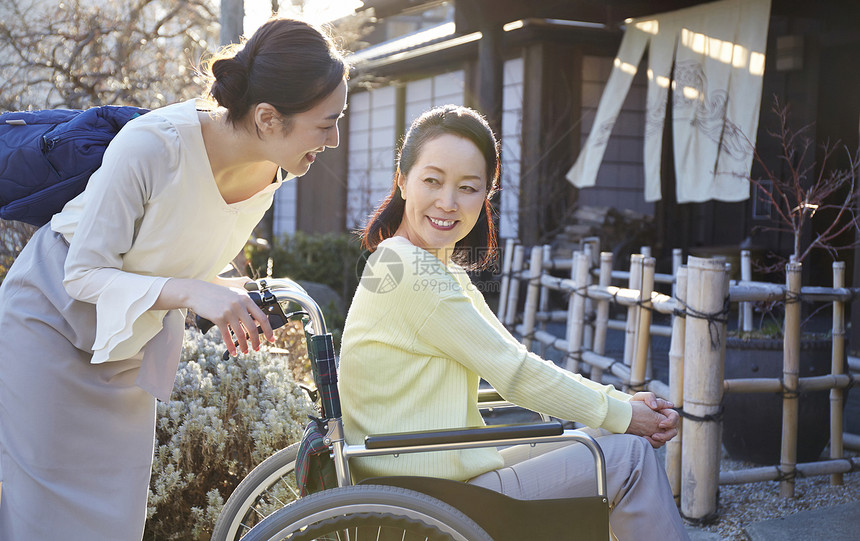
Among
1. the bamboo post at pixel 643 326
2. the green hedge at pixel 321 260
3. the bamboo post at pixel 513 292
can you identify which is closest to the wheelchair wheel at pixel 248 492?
the bamboo post at pixel 643 326

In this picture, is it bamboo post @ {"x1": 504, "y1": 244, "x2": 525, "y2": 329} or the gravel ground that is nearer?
the gravel ground

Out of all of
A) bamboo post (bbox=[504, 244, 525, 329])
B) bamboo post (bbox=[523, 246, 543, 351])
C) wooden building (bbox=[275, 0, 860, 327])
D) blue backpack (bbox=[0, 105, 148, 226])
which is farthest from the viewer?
wooden building (bbox=[275, 0, 860, 327])

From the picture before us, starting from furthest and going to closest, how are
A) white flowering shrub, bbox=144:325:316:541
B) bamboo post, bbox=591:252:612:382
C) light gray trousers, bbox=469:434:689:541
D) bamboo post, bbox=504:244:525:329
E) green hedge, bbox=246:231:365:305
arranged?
green hedge, bbox=246:231:365:305 < bamboo post, bbox=504:244:525:329 < bamboo post, bbox=591:252:612:382 < white flowering shrub, bbox=144:325:316:541 < light gray trousers, bbox=469:434:689:541

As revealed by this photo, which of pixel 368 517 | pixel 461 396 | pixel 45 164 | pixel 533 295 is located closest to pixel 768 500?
pixel 461 396

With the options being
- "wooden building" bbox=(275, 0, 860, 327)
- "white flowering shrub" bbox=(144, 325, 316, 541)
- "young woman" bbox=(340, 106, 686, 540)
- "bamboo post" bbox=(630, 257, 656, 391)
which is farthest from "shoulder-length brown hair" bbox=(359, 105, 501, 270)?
"wooden building" bbox=(275, 0, 860, 327)

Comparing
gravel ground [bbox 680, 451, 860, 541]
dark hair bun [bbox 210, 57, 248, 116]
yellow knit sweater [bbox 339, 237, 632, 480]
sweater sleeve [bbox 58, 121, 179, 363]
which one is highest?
dark hair bun [bbox 210, 57, 248, 116]

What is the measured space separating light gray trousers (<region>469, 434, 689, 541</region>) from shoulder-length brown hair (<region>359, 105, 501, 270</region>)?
2.12 ft

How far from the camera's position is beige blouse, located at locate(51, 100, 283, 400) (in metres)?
1.46

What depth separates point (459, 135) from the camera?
1731 mm

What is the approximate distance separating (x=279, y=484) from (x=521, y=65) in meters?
7.10

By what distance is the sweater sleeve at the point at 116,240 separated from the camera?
4.71 feet

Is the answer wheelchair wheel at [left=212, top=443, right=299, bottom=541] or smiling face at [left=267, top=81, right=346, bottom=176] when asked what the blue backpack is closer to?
smiling face at [left=267, top=81, right=346, bottom=176]

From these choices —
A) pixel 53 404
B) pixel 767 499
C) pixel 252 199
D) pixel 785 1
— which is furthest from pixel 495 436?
pixel 785 1

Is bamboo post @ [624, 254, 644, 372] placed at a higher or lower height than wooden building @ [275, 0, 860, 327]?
lower
